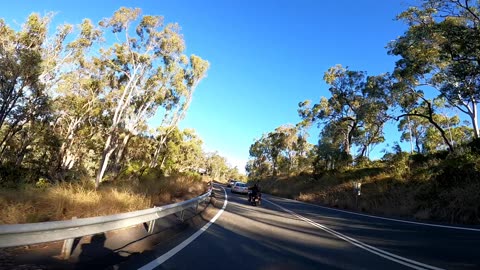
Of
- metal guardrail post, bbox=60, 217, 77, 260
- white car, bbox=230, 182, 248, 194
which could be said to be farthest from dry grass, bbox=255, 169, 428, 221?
metal guardrail post, bbox=60, 217, 77, 260

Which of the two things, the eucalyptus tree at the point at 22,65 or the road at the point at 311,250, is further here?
the eucalyptus tree at the point at 22,65

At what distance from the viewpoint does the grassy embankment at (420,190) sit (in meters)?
16.8

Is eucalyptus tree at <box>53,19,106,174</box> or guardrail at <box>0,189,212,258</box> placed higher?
eucalyptus tree at <box>53,19,106,174</box>

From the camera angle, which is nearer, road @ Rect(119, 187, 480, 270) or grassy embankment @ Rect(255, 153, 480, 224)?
road @ Rect(119, 187, 480, 270)

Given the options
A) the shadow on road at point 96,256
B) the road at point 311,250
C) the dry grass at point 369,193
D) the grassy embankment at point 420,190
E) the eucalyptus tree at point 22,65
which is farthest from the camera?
the eucalyptus tree at point 22,65

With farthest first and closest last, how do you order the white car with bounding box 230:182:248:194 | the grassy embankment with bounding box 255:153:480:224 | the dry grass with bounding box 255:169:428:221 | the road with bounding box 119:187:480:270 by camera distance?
the white car with bounding box 230:182:248:194 → the dry grass with bounding box 255:169:428:221 → the grassy embankment with bounding box 255:153:480:224 → the road with bounding box 119:187:480:270

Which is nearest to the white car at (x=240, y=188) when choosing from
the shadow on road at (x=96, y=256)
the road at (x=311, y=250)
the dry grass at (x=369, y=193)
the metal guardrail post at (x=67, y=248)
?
the dry grass at (x=369, y=193)

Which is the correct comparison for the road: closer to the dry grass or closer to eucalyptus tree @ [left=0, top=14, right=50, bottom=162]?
the dry grass

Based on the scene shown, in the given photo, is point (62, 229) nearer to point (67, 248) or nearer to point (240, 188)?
point (67, 248)

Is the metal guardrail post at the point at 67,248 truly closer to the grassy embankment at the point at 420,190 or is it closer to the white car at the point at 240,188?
the grassy embankment at the point at 420,190

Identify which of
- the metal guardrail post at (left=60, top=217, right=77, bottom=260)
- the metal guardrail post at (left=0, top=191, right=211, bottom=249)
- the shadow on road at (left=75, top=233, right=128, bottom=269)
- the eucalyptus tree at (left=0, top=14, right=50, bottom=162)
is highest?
the eucalyptus tree at (left=0, top=14, right=50, bottom=162)

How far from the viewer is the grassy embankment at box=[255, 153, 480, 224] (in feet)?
55.1

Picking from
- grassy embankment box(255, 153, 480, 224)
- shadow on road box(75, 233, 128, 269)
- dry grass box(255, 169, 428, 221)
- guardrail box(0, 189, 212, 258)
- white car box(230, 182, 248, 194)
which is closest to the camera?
guardrail box(0, 189, 212, 258)

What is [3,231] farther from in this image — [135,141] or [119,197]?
[135,141]
